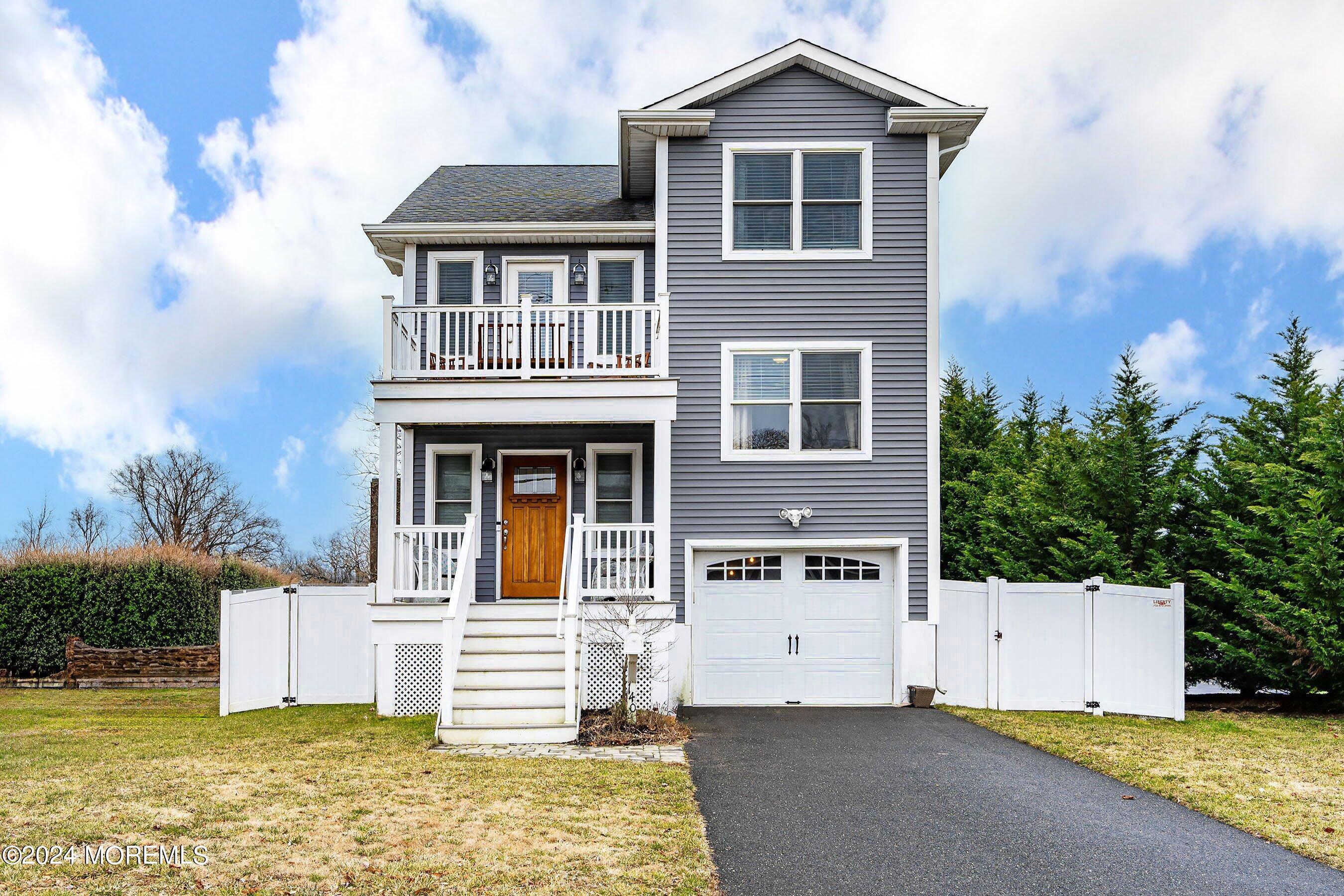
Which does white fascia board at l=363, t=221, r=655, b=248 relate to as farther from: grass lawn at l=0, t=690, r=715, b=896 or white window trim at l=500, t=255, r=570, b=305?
grass lawn at l=0, t=690, r=715, b=896

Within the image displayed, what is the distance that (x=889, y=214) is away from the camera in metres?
12.6

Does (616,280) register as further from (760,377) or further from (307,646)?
(307,646)

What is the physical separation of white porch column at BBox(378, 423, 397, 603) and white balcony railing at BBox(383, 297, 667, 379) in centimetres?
97

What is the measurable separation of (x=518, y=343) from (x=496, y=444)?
1.73 metres

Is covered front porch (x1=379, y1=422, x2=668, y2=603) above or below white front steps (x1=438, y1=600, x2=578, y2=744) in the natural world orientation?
above

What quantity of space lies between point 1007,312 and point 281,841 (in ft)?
56.7

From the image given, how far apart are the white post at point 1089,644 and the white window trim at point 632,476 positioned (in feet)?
19.5

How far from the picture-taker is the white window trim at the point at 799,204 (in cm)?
1257

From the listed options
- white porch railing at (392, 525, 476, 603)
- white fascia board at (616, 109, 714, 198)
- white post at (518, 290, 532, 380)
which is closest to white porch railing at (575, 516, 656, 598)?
white porch railing at (392, 525, 476, 603)

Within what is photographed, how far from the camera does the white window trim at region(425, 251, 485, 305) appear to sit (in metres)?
13.5

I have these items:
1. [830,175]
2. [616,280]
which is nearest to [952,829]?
[830,175]

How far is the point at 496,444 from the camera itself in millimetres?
13047

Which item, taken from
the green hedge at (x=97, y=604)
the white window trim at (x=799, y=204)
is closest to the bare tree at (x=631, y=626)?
the white window trim at (x=799, y=204)

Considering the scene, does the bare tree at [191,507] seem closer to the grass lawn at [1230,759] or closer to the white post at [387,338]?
the white post at [387,338]
